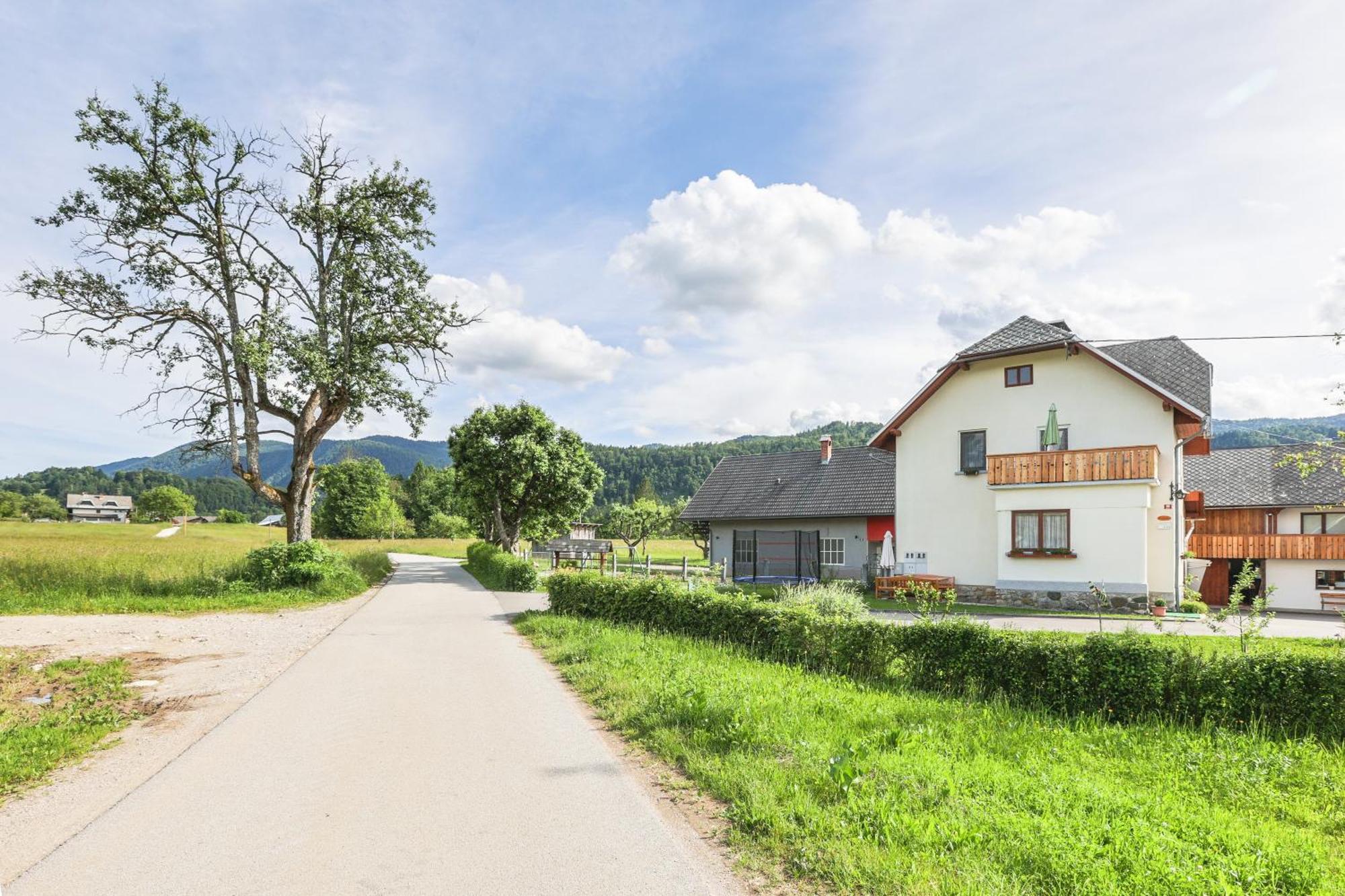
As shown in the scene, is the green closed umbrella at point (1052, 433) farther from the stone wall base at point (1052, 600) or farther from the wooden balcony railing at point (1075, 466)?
the stone wall base at point (1052, 600)

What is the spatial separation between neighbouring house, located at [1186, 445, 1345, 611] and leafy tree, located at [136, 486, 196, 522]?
142 m

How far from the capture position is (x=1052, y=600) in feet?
70.5

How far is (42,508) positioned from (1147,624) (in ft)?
498

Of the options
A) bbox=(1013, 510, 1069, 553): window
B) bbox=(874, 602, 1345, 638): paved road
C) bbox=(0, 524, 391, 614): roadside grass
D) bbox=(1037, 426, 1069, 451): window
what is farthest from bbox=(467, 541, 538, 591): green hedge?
bbox=(1037, 426, 1069, 451): window

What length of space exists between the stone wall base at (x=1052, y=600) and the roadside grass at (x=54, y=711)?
2137cm

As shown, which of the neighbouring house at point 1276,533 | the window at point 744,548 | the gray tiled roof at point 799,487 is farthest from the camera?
the window at point 744,548

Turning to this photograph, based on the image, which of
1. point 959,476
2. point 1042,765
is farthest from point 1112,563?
point 1042,765

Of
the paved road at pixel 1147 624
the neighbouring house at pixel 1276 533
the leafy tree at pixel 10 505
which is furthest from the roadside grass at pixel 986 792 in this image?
the leafy tree at pixel 10 505

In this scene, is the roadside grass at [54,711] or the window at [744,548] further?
the window at [744,548]

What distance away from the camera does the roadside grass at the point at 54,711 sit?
19.8 feet

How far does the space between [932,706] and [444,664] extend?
22.0 feet

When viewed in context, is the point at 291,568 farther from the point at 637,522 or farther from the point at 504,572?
the point at 637,522

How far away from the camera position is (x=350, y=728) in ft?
23.2

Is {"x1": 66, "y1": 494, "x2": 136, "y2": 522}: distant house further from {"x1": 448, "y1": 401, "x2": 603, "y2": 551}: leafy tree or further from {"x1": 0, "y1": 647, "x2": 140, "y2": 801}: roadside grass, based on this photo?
{"x1": 0, "y1": 647, "x2": 140, "y2": 801}: roadside grass
